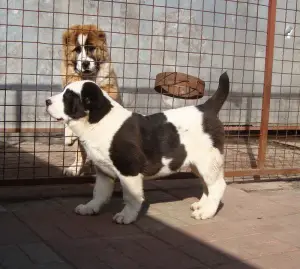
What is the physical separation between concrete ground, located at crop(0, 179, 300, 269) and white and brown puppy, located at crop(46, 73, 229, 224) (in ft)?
0.68

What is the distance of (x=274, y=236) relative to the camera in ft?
13.4

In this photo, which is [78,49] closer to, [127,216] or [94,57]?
[94,57]

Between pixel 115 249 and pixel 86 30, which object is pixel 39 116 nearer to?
pixel 86 30

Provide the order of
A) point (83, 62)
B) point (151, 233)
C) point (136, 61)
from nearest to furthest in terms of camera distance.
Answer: point (151, 233)
point (83, 62)
point (136, 61)

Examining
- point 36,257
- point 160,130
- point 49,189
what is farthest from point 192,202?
point 36,257

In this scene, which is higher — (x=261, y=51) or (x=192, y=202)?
(x=261, y=51)

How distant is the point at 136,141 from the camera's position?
13.6 feet

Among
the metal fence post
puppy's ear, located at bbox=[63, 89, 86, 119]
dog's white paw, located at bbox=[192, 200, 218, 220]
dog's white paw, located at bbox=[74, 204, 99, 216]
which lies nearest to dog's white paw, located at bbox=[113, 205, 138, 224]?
dog's white paw, located at bbox=[74, 204, 99, 216]

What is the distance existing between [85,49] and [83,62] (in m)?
0.15

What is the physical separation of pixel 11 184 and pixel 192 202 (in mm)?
1740

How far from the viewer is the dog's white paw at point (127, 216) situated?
4203 mm

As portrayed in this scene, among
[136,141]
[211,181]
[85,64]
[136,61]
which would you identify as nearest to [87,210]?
[136,141]

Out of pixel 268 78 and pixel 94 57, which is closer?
pixel 94 57

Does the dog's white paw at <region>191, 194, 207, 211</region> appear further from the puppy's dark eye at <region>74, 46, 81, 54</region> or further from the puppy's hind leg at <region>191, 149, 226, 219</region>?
the puppy's dark eye at <region>74, 46, 81, 54</region>
